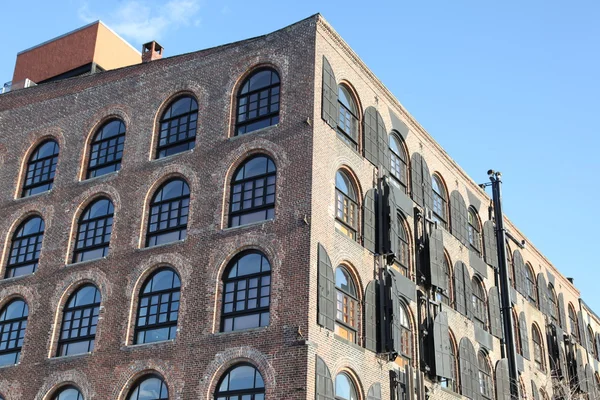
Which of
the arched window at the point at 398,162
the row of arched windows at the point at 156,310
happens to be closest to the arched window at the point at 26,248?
the row of arched windows at the point at 156,310

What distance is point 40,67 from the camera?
35.8 meters

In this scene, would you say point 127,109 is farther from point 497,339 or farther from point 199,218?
point 497,339

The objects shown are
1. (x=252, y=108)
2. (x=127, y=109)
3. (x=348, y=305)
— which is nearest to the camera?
(x=348, y=305)

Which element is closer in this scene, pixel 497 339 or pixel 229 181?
pixel 229 181

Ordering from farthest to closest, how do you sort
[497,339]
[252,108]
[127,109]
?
[497,339] < [127,109] < [252,108]

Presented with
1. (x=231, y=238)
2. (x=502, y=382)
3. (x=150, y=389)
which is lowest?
(x=150, y=389)

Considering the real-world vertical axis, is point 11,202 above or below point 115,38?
below

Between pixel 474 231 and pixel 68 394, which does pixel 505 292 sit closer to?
pixel 474 231

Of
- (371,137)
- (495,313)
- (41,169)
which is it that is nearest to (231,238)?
(371,137)

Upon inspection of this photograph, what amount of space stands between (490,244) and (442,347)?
387 inches

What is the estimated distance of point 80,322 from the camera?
25.1 m

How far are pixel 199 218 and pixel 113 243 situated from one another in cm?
339

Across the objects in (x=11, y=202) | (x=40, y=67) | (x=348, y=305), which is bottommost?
(x=348, y=305)

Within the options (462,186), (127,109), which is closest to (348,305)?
(127,109)
